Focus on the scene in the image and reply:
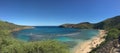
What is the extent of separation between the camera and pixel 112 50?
42625 mm

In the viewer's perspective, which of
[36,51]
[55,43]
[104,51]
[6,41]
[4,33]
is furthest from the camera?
[4,33]

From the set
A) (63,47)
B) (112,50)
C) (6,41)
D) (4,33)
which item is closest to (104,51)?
(112,50)

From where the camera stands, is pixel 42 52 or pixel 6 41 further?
pixel 6 41

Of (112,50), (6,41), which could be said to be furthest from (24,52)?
(112,50)

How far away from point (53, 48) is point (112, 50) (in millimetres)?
11481

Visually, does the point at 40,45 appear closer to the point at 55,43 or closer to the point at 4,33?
the point at 55,43

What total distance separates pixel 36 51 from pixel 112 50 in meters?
14.5

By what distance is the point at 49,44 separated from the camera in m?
39.2

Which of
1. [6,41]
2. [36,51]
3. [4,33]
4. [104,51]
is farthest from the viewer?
[4,33]

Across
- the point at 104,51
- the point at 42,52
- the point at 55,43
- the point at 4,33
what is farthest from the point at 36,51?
the point at 4,33

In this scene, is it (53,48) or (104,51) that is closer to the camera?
(53,48)

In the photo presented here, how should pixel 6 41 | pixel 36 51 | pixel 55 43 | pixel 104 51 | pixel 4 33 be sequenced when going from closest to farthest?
pixel 36 51 → pixel 55 43 → pixel 104 51 → pixel 6 41 → pixel 4 33

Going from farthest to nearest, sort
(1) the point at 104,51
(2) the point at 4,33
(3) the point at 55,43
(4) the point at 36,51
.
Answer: (2) the point at 4,33
(1) the point at 104,51
(3) the point at 55,43
(4) the point at 36,51

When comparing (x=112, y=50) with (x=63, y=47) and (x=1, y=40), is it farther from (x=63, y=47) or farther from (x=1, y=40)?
(x=1, y=40)
